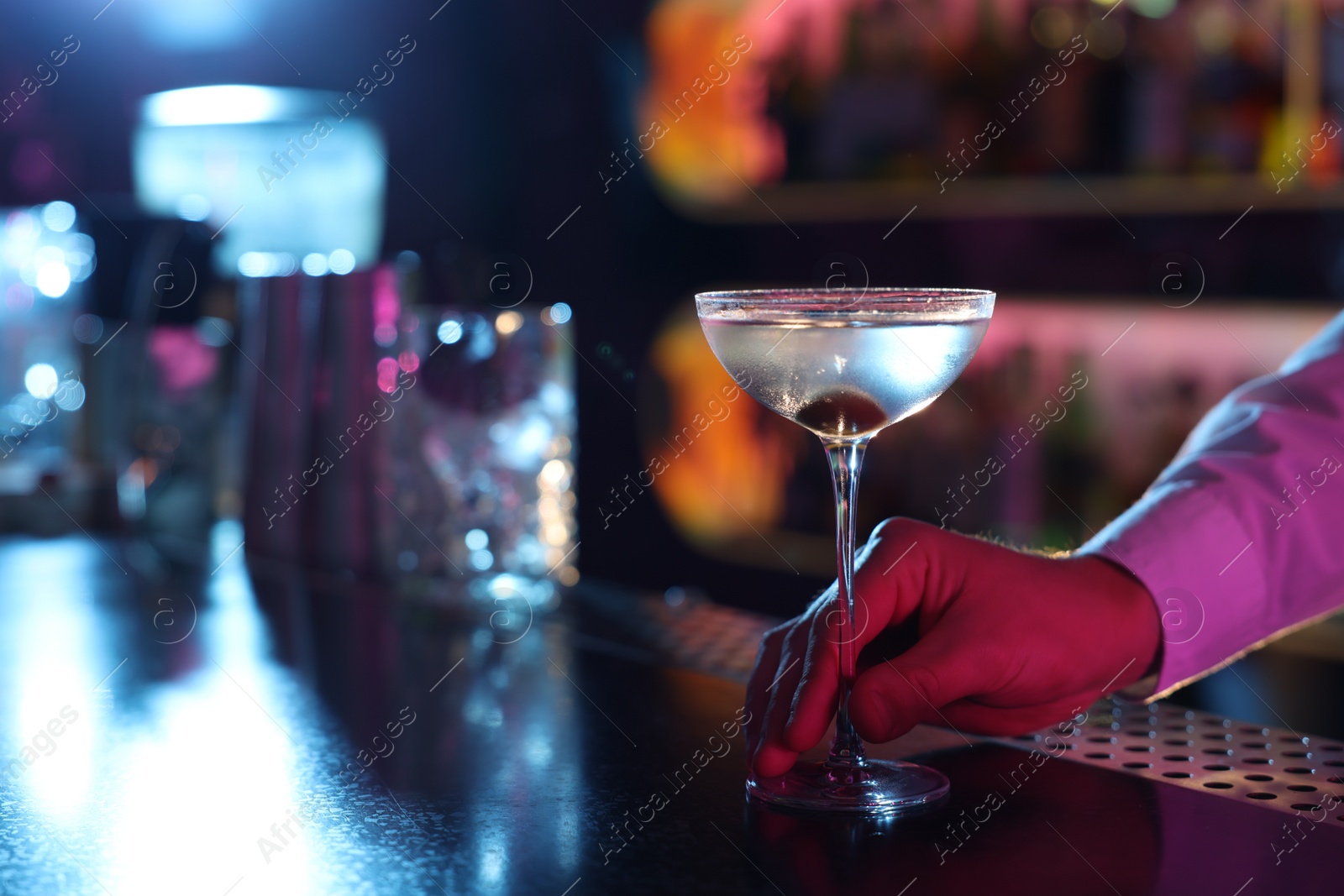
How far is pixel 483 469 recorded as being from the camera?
1319 mm

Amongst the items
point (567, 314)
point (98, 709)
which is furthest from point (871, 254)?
point (98, 709)

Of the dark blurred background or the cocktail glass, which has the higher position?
the cocktail glass

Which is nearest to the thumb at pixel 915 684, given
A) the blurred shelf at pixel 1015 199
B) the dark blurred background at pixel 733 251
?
the dark blurred background at pixel 733 251

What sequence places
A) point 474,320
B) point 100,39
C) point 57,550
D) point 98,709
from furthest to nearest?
point 100,39, point 57,550, point 474,320, point 98,709

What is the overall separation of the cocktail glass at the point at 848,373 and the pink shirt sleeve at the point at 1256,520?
0.25 metres

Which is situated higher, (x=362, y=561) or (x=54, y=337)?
(x=362, y=561)

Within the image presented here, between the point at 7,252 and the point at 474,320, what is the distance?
1647mm

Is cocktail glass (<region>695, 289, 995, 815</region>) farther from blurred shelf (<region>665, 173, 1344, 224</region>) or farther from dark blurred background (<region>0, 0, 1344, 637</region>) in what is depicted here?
blurred shelf (<region>665, 173, 1344, 224</region>)

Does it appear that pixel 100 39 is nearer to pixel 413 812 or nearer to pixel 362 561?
pixel 362 561

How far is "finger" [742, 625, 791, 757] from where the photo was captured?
0.77 meters

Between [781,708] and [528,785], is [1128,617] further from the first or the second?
[528,785]

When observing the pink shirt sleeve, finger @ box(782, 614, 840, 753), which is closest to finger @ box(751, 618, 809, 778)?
finger @ box(782, 614, 840, 753)

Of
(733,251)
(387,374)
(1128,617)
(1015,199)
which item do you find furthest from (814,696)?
(733,251)

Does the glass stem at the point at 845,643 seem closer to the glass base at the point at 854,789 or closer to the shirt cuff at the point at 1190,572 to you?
the glass base at the point at 854,789
